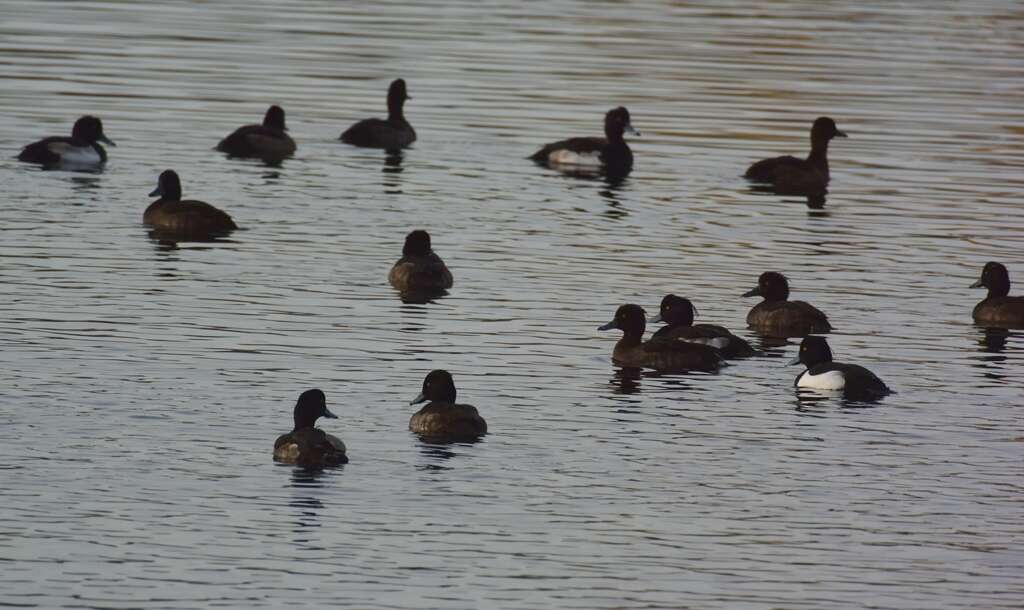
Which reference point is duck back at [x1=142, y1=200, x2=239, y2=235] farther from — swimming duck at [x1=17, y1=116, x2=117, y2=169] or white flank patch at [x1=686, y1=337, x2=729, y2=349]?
A: white flank patch at [x1=686, y1=337, x2=729, y2=349]

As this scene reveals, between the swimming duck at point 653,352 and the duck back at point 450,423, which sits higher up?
the swimming duck at point 653,352

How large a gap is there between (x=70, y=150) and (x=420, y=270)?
934cm

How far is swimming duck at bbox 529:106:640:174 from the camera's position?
3422 cm

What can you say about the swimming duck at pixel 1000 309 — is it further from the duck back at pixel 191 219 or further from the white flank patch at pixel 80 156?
the white flank patch at pixel 80 156

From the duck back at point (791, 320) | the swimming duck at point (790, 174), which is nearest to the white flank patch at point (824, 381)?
the duck back at point (791, 320)

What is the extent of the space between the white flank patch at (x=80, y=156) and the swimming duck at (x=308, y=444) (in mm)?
15854

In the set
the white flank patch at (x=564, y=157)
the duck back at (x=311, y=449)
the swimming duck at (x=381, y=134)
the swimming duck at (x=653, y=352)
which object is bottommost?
the duck back at (x=311, y=449)

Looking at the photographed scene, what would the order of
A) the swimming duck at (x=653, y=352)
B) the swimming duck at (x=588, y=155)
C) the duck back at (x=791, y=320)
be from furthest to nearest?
the swimming duck at (x=588, y=155)
the duck back at (x=791, y=320)
the swimming duck at (x=653, y=352)

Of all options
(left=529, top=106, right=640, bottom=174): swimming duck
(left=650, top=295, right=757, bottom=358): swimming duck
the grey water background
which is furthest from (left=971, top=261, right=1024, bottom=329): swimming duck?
(left=529, top=106, right=640, bottom=174): swimming duck

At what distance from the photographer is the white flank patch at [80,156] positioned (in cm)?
3194

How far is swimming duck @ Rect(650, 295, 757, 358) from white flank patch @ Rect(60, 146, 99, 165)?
12.4 meters

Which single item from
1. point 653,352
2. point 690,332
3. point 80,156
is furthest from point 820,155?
point 653,352

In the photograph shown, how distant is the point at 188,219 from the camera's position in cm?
2762

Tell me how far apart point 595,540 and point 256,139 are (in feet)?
62.8
